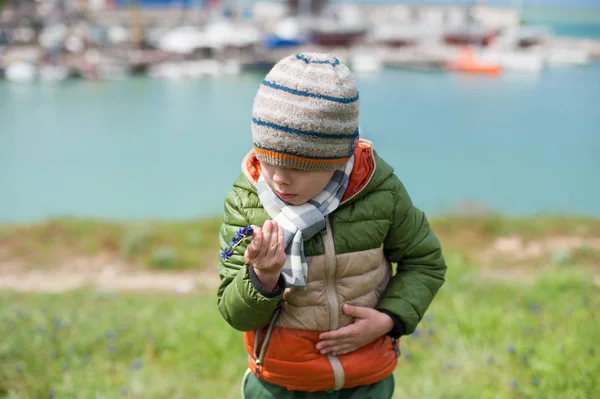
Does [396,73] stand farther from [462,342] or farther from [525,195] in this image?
[462,342]

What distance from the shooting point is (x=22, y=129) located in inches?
1174

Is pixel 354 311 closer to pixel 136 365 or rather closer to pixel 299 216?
pixel 299 216

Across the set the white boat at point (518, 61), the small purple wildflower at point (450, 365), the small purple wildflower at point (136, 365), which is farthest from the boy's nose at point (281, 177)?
the white boat at point (518, 61)

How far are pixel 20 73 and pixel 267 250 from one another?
166 ft

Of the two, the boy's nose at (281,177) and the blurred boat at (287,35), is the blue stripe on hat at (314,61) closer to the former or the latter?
the boy's nose at (281,177)

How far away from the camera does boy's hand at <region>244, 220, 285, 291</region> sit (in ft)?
5.89

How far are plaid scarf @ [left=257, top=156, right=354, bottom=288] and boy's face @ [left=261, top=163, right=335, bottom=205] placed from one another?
21 mm

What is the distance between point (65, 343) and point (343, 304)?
2.90 meters

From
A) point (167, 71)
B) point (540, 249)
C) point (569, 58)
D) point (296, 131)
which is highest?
point (296, 131)

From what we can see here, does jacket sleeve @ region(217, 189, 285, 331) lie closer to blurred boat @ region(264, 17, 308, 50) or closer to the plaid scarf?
the plaid scarf

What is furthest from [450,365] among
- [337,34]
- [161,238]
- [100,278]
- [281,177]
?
[337,34]

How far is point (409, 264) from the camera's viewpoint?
222cm

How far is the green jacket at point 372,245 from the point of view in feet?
6.47

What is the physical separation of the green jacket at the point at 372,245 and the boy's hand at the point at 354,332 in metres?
A: 0.07
